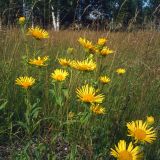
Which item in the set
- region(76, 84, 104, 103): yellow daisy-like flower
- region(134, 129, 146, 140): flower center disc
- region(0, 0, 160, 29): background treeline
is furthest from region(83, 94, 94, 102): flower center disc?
region(0, 0, 160, 29): background treeline

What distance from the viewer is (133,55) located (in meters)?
4.29

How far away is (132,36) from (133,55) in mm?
990

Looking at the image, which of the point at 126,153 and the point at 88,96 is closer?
the point at 126,153

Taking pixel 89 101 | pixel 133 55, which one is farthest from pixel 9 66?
pixel 133 55

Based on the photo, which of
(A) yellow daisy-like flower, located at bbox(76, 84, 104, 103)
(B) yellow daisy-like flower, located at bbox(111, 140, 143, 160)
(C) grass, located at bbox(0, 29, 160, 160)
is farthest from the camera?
(C) grass, located at bbox(0, 29, 160, 160)

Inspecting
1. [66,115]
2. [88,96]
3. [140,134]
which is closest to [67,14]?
[66,115]

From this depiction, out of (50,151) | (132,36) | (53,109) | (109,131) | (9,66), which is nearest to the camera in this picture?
(50,151)

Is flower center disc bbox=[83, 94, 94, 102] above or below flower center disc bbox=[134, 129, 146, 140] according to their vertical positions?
Answer: above

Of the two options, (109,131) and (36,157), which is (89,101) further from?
(109,131)

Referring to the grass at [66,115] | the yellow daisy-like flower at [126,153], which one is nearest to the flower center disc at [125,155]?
the yellow daisy-like flower at [126,153]

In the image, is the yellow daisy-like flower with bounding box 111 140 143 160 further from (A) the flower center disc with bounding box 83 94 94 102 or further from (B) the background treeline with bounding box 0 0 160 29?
(B) the background treeline with bounding box 0 0 160 29

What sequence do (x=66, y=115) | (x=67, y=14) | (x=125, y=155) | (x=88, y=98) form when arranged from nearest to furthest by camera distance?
(x=125, y=155) < (x=88, y=98) < (x=66, y=115) < (x=67, y=14)

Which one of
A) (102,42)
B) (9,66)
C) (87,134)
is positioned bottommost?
(87,134)

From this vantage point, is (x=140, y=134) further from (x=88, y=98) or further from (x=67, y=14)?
(x=67, y=14)
